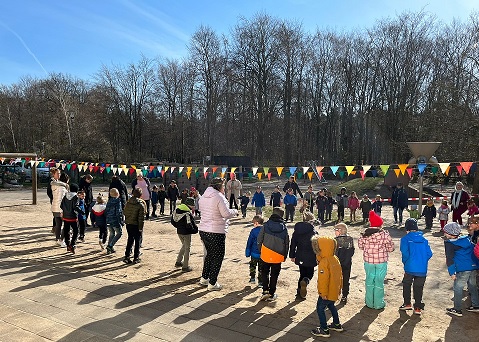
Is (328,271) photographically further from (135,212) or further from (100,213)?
(100,213)

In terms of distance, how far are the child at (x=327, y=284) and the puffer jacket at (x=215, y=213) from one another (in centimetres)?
170

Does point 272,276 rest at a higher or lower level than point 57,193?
lower

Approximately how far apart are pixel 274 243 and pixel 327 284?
120 centimetres

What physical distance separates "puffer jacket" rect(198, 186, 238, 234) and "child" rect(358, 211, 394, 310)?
2.04 m

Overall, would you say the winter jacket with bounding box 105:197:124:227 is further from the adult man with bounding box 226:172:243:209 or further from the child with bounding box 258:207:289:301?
the adult man with bounding box 226:172:243:209

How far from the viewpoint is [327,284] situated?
4727 millimetres

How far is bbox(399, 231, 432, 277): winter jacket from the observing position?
5406mm

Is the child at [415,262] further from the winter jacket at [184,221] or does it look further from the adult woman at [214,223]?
the winter jacket at [184,221]

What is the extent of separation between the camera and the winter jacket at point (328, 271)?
15.5 ft

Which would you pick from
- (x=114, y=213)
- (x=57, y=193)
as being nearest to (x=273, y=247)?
(x=114, y=213)

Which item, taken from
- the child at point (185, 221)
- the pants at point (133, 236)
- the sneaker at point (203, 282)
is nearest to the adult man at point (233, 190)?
the pants at point (133, 236)

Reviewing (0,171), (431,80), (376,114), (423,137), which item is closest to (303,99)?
(376,114)

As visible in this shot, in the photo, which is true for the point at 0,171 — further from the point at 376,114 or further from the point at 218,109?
the point at 376,114

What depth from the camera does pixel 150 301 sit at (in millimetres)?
5746
